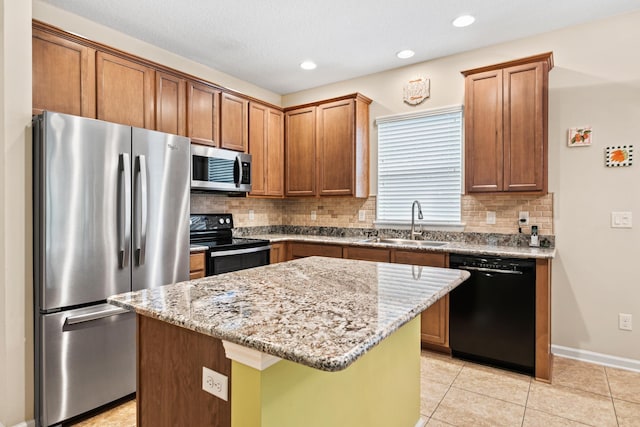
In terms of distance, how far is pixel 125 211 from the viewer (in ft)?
7.52

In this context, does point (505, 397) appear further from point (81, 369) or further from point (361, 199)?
point (81, 369)

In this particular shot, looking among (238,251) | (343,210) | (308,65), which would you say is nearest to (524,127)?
(343,210)

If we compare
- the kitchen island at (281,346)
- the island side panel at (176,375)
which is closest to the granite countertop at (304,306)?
the kitchen island at (281,346)

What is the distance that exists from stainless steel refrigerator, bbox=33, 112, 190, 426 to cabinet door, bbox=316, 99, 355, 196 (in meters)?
1.86

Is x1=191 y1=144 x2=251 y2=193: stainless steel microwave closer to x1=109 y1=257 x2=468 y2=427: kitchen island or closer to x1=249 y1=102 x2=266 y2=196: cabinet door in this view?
x1=249 y1=102 x2=266 y2=196: cabinet door

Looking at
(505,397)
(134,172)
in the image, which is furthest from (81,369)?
(505,397)

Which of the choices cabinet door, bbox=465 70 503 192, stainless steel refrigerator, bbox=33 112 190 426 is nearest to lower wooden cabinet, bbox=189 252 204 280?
stainless steel refrigerator, bbox=33 112 190 426

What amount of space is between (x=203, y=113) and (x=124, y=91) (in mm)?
747

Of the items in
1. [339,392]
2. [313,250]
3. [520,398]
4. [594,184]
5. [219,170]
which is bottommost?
[520,398]

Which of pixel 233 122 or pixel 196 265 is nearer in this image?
pixel 196 265

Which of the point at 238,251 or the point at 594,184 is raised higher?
the point at 594,184

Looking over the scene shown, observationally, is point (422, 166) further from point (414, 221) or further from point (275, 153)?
point (275, 153)

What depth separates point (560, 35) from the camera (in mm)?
3029

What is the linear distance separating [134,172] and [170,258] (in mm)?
656
